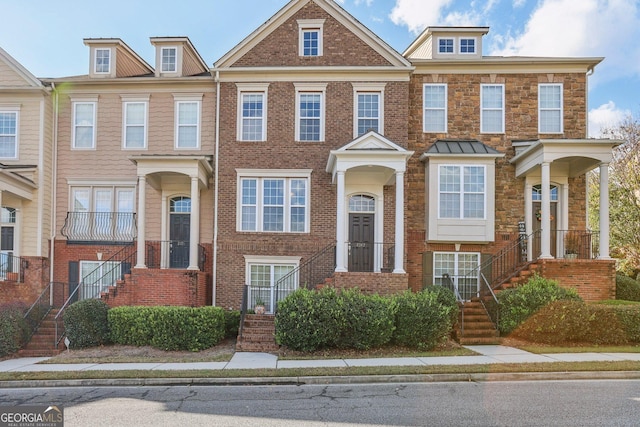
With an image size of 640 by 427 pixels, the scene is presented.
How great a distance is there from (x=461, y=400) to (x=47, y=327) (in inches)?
504

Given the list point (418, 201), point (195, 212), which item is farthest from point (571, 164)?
point (195, 212)

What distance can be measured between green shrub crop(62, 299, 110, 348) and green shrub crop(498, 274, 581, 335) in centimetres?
1161

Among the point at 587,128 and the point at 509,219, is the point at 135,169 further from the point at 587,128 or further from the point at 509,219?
the point at 587,128

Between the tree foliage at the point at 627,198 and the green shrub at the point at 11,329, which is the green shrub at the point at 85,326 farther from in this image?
the tree foliage at the point at 627,198

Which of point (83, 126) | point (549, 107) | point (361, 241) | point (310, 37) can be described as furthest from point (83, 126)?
point (549, 107)

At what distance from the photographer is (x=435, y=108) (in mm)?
18000

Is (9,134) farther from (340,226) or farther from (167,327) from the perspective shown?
(340,226)

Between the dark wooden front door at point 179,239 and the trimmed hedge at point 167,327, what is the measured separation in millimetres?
3916

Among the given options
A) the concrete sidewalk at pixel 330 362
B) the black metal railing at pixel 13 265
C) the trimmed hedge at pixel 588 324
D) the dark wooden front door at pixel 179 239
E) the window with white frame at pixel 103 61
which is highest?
the window with white frame at pixel 103 61

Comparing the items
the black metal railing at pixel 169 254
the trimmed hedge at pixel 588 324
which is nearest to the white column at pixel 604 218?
the trimmed hedge at pixel 588 324

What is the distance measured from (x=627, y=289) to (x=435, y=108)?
30.1 feet

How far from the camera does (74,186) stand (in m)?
18.3

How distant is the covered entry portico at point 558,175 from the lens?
15.6m

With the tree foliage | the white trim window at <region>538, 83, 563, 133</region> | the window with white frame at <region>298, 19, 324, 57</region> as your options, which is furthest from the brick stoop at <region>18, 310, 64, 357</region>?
the tree foliage
